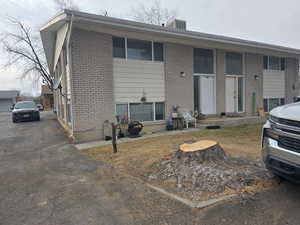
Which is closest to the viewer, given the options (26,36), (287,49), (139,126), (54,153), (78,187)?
(78,187)

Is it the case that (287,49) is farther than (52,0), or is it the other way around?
(52,0)

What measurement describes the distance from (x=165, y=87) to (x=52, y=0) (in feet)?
66.4

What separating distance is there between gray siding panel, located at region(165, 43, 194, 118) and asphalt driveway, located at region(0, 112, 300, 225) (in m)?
5.55

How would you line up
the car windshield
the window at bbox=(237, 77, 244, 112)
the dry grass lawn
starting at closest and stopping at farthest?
the dry grass lawn
the window at bbox=(237, 77, 244, 112)
the car windshield

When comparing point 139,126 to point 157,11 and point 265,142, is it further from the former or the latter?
point 157,11

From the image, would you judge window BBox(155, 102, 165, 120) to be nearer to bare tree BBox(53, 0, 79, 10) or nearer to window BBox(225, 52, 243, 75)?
window BBox(225, 52, 243, 75)

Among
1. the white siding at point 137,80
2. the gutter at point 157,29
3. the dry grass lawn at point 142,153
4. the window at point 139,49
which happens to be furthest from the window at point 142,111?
the gutter at point 157,29

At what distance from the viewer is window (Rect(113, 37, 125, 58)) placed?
7732mm

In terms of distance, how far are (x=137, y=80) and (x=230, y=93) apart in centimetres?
581

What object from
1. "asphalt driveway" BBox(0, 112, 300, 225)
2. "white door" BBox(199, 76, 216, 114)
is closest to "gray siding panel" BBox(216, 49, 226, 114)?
"white door" BBox(199, 76, 216, 114)

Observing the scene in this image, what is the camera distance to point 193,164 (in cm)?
363

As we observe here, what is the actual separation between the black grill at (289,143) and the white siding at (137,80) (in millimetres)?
6166

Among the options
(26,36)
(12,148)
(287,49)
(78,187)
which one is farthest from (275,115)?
(26,36)

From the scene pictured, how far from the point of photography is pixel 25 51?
2345 centimetres
